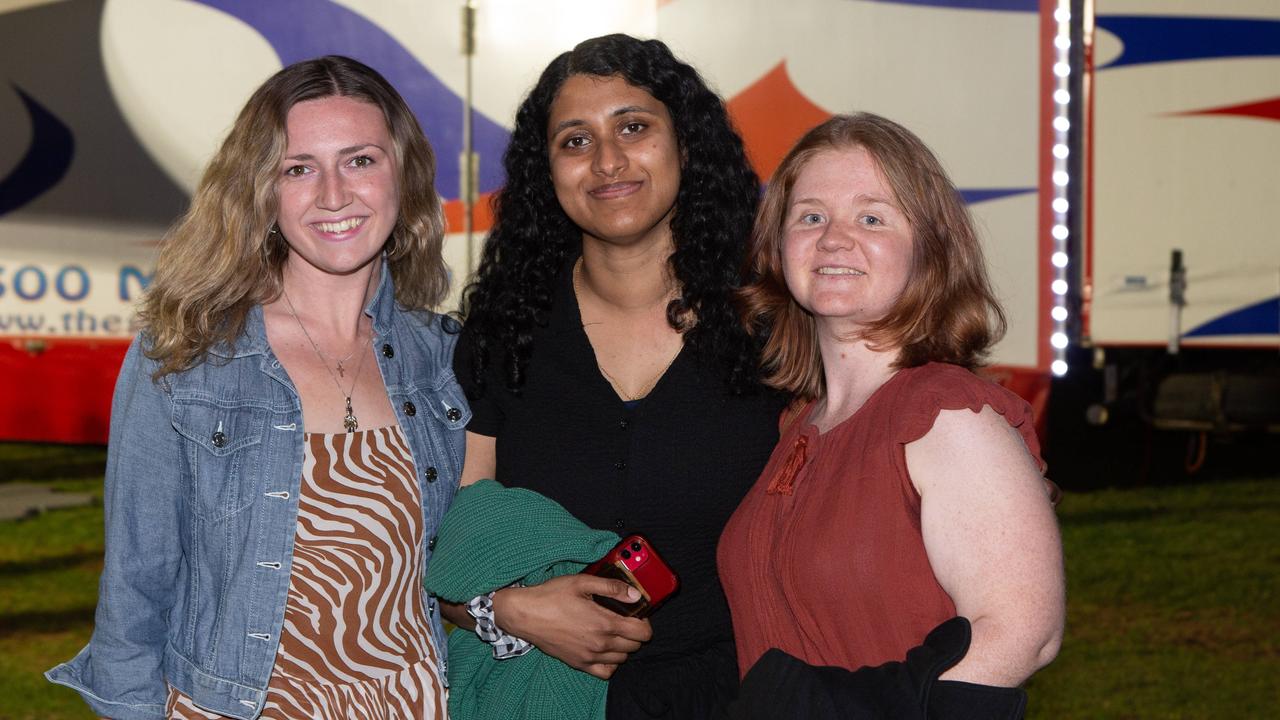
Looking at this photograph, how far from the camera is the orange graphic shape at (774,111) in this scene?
618cm

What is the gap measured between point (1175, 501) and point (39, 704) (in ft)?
21.2

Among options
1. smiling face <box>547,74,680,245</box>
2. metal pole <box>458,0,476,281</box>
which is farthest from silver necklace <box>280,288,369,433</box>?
metal pole <box>458,0,476,281</box>

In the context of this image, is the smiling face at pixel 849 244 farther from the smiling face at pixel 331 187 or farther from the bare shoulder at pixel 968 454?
the smiling face at pixel 331 187

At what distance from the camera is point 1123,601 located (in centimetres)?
594

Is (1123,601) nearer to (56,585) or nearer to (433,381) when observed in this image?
(433,381)

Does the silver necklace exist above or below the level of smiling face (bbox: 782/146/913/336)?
below

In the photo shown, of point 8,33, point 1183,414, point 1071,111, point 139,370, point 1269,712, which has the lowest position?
point 1269,712

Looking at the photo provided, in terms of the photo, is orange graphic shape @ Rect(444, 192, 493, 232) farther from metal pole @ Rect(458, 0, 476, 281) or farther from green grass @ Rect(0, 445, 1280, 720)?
green grass @ Rect(0, 445, 1280, 720)

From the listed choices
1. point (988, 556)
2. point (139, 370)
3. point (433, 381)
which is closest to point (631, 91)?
point (433, 381)

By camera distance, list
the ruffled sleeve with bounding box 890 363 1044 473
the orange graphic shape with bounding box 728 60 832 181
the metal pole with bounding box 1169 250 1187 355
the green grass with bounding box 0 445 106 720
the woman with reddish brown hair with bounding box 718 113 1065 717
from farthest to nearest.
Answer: the metal pole with bounding box 1169 250 1187 355
the orange graphic shape with bounding box 728 60 832 181
the green grass with bounding box 0 445 106 720
the ruffled sleeve with bounding box 890 363 1044 473
the woman with reddish brown hair with bounding box 718 113 1065 717

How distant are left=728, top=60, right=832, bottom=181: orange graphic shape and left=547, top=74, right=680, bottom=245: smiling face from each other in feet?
12.0

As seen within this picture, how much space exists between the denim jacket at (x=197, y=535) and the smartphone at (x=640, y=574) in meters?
0.59

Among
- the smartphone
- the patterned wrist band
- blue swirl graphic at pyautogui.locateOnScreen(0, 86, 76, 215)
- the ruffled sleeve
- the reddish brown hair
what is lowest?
the patterned wrist band

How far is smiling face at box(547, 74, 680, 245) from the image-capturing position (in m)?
2.52
